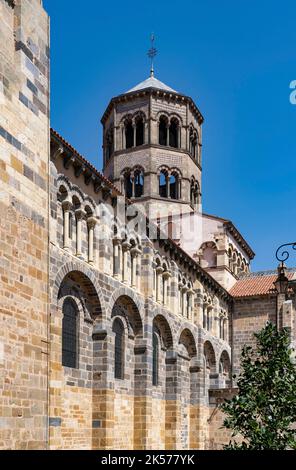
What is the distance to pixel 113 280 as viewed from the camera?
21750 millimetres

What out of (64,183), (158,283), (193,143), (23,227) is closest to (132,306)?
(158,283)

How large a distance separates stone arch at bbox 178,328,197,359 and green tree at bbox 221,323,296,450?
13.7 m

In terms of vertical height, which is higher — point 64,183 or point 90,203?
point 64,183

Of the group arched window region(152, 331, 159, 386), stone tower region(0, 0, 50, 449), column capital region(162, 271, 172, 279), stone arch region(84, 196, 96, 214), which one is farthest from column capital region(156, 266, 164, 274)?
stone tower region(0, 0, 50, 449)

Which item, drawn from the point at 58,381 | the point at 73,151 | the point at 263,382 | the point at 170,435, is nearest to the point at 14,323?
the point at 58,381

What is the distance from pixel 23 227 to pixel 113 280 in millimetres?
9191

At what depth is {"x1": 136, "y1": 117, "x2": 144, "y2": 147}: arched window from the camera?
41.2 meters

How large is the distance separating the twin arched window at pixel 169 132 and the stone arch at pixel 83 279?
22.3 meters

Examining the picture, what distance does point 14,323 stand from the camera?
1218 centimetres

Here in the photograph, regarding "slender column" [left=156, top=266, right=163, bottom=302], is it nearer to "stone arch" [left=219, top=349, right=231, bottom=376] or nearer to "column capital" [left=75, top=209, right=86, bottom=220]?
"column capital" [left=75, top=209, right=86, bottom=220]

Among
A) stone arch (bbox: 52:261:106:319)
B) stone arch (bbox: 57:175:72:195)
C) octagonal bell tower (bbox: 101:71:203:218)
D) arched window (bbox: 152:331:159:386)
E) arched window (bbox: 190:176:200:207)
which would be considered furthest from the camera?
arched window (bbox: 190:176:200:207)

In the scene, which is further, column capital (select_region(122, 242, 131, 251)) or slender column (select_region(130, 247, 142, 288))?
slender column (select_region(130, 247, 142, 288))

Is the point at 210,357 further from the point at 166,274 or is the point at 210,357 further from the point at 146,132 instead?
the point at 146,132

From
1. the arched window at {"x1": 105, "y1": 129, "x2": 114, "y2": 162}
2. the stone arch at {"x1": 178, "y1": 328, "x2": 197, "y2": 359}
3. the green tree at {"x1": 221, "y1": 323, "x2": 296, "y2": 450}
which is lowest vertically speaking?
the green tree at {"x1": 221, "y1": 323, "x2": 296, "y2": 450}
